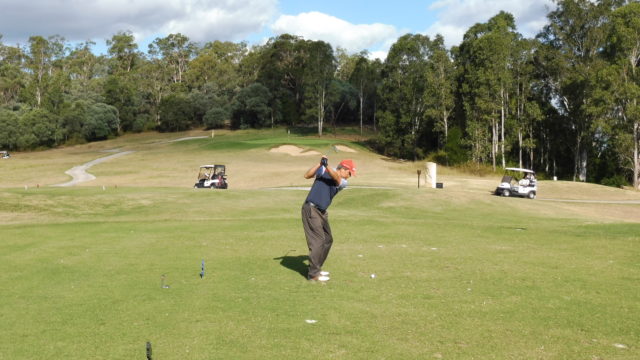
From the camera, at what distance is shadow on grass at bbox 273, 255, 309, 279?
39.2 ft

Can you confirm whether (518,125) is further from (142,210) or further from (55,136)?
(55,136)

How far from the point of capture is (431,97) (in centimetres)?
8000

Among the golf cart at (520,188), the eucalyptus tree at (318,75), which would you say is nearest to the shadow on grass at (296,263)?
the golf cart at (520,188)

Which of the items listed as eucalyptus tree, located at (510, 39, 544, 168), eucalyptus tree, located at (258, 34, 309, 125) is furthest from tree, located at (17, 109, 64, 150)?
eucalyptus tree, located at (510, 39, 544, 168)

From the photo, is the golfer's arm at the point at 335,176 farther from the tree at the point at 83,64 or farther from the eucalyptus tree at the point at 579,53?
the tree at the point at 83,64

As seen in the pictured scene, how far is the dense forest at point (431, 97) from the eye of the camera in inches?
2566

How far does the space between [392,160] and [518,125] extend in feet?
65.6

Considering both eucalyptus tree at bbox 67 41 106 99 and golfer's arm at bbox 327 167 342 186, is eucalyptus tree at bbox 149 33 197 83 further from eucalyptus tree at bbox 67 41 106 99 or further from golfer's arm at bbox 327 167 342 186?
golfer's arm at bbox 327 167 342 186

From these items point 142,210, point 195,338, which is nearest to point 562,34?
point 142,210

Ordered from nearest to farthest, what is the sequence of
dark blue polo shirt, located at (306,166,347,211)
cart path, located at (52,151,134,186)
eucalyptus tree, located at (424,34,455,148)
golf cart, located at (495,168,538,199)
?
dark blue polo shirt, located at (306,166,347,211) < golf cart, located at (495,168,538,199) < cart path, located at (52,151,134,186) < eucalyptus tree, located at (424,34,455,148)

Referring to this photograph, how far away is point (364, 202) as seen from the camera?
3556 centimetres

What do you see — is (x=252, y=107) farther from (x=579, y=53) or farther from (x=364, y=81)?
(x=579, y=53)

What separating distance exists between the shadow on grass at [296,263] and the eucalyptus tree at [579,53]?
196 feet

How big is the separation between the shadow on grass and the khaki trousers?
614mm
